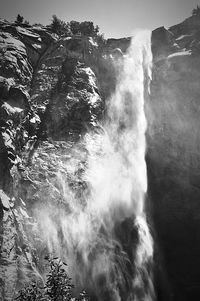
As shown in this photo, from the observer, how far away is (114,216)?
34.4 metres

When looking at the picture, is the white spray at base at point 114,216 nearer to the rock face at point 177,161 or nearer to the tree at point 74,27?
the rock face at point 177,161

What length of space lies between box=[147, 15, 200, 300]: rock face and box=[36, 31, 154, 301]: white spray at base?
1.82 m

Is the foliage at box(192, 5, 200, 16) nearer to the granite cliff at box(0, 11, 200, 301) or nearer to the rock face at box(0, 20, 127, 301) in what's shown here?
the granite cliff at box(0, 11, 200, 301)

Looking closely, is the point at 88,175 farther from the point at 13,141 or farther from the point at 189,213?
the point at 189,213

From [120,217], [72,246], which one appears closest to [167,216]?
[120,217]

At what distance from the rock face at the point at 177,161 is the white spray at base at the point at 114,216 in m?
1.82

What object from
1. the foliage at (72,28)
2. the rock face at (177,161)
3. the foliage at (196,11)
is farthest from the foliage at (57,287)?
the foliage at (196,11)

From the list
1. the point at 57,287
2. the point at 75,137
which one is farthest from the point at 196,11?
the point at 57,287

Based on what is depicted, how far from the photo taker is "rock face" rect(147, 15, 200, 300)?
123 ft

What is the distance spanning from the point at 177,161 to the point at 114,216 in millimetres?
12178

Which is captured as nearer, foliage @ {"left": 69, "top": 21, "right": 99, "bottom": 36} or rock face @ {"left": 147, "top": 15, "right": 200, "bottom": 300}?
rock face @ {"left": 147, "top": 15, "right": 200, "bottom": 300}

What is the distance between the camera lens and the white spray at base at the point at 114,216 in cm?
2938

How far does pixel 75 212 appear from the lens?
31.5m

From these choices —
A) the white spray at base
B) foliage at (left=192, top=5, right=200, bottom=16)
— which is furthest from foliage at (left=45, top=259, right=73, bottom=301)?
foliage at (left=192, top=5, right=200, bottom=16)
